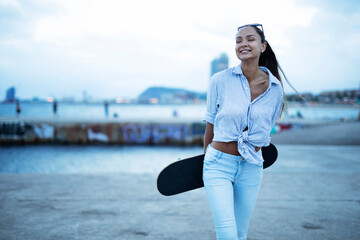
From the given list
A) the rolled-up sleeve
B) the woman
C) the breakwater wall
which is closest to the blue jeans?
the woman

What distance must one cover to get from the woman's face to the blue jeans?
2.23 feet

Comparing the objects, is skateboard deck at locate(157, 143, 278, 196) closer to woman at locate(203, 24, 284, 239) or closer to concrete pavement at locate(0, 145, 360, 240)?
woman at locate(203, 24, 284, 239)

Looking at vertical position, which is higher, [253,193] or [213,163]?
[213,163]

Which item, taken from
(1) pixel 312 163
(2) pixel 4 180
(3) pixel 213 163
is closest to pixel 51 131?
Result: (2) pixel 4 180

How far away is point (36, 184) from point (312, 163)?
6666 millimetres

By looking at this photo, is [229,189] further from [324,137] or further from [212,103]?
[324,137]

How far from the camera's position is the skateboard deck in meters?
2.33

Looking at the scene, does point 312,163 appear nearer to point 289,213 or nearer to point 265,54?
point 289,213

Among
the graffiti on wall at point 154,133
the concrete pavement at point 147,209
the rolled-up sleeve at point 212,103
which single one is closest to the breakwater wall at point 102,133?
the graffiti on wall at point 154,133

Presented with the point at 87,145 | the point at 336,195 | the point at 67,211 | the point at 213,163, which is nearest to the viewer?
the point at 213,163

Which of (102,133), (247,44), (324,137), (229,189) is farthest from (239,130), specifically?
(102,133)

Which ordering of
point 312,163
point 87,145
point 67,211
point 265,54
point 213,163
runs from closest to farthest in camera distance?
point 213,163 < point 265,54 < point 67,211 < point 312,163 < point 87,145

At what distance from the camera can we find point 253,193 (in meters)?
2.05

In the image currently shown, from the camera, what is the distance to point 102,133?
70.9 ft
